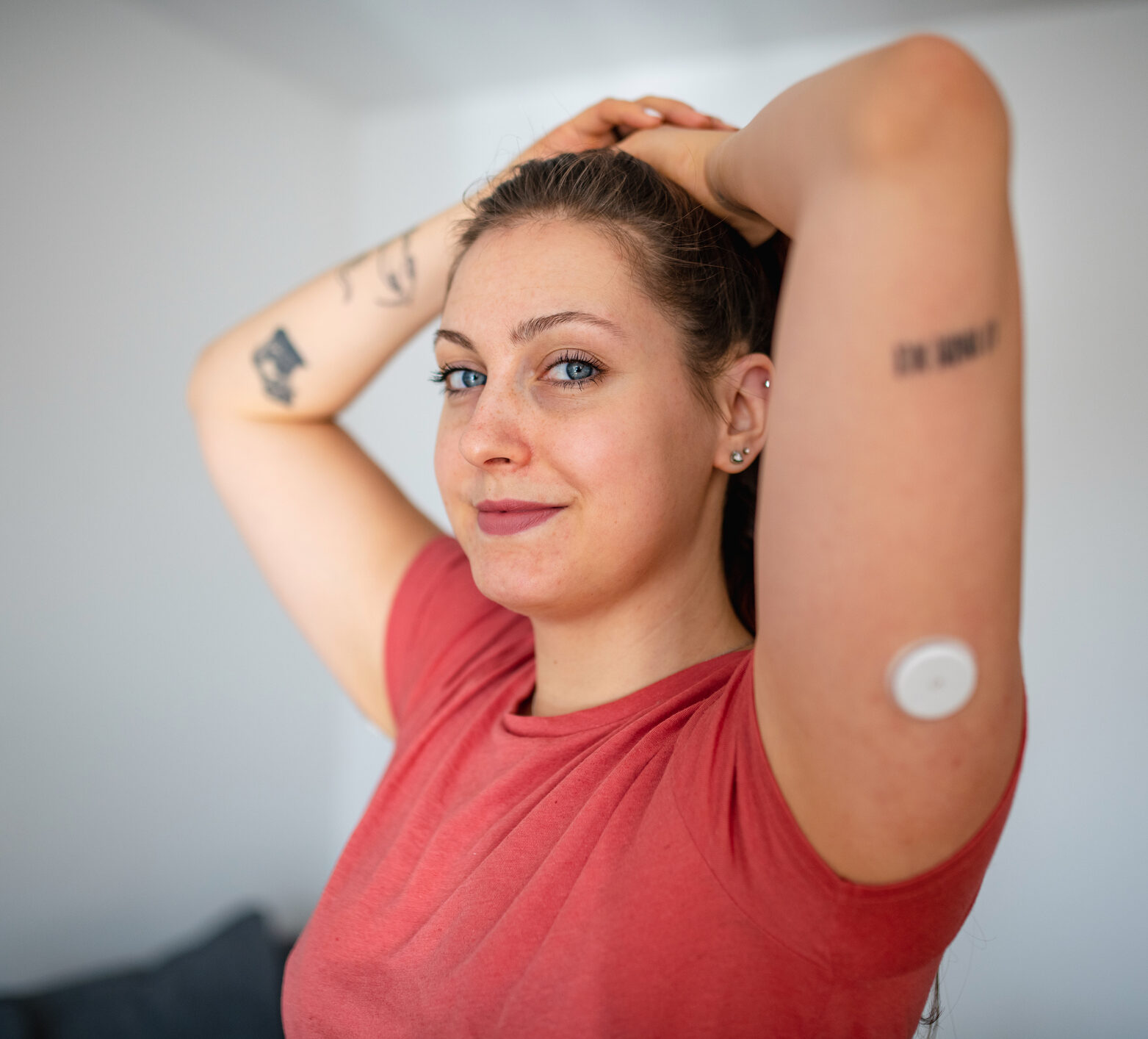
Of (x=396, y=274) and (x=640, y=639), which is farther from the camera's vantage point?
(x=396, y=274)

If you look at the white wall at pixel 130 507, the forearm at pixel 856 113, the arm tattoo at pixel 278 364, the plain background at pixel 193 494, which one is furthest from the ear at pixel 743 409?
the white wall at pixel 130 507

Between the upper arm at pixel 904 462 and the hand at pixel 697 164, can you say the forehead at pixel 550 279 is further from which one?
the upper arm at pixel 904 462

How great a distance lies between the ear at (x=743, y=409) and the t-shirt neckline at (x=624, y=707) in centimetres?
23

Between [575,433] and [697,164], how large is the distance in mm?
343

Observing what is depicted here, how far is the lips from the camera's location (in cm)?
96

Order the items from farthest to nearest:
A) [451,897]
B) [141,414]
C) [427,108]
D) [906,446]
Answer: [427,108] → [141,414] → [451,897] → [906,446]

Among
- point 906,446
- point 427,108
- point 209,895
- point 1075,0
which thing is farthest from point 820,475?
point 427,108

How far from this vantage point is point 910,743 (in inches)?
21.8

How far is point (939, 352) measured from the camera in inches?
20.3

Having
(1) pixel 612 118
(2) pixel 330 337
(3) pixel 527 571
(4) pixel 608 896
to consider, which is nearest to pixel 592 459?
(3) pixel 527 571

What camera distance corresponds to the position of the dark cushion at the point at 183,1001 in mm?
1913

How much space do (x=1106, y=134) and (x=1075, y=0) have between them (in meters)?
0.32

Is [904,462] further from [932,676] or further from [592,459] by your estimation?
[592,459]

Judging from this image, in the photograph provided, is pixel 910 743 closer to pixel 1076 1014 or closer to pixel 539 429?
pixel 539 429
